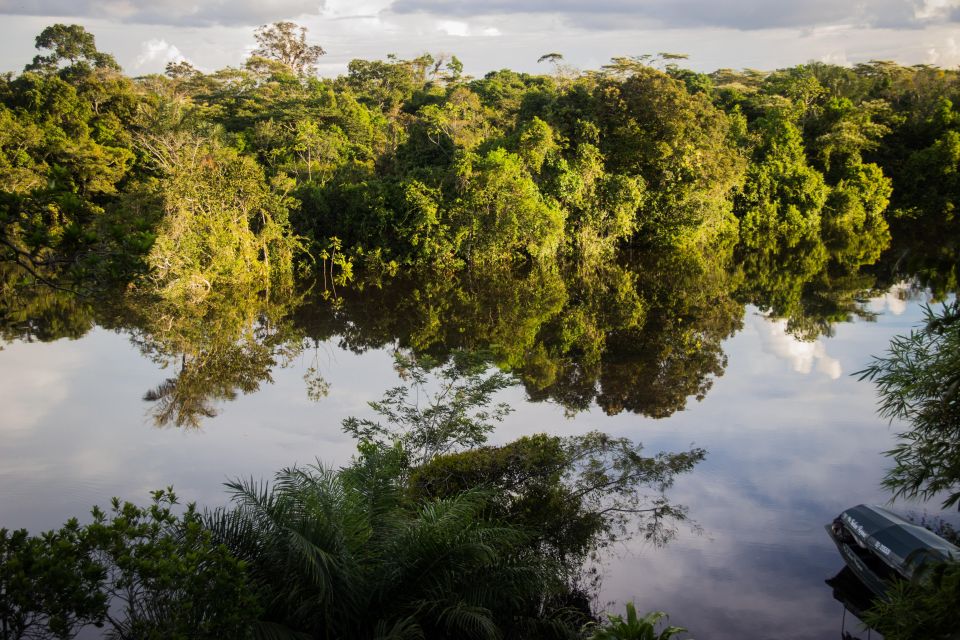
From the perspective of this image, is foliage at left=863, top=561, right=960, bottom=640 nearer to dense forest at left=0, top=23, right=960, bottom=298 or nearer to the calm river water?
the calm river water

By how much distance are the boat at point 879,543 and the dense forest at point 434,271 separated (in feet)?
5.82

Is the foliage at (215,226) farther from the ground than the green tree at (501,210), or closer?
closer

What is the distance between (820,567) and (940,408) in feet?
10.9

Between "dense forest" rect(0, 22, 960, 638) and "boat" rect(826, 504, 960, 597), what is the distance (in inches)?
69.9

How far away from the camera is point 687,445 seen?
1282 cm

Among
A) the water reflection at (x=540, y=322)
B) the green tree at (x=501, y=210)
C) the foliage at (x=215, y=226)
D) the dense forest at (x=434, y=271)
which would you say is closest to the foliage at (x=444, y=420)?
the dense forest at (x=434, y=271)

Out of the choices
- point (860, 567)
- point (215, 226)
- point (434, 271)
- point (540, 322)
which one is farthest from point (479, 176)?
point (860, 567)

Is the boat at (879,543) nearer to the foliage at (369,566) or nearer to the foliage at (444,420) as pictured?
the foliage at (369,566)

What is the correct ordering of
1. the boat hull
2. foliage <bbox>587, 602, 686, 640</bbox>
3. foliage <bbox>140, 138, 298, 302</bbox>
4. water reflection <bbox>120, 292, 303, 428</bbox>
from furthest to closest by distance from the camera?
foliage <bbox>140, 138, 298, 302</bbox>, water reflection <bbox>120, 292, 303, 428</bbox>, the boat hull, foliage <bbox>587, 602, 686, 640</bbox>

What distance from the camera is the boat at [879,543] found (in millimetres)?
8180

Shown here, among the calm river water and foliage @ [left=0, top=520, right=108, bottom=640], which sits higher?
the calm river water

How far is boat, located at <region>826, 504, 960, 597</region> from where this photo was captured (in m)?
8.18

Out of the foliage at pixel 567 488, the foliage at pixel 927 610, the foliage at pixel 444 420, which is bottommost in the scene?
the foliage at pixel 927 610

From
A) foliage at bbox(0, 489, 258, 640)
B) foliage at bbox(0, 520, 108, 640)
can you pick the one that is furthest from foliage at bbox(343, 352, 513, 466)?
foliage at bbox(0, 520, 108, 640)
